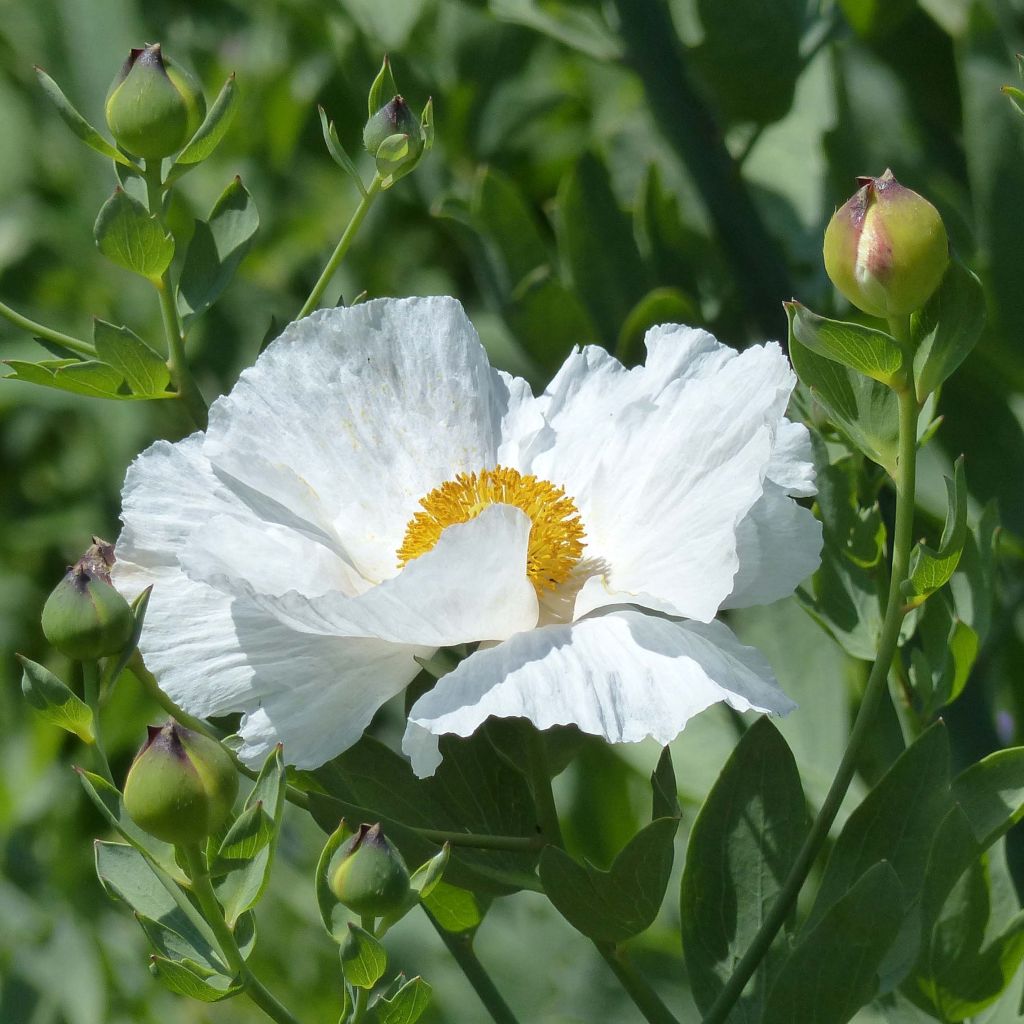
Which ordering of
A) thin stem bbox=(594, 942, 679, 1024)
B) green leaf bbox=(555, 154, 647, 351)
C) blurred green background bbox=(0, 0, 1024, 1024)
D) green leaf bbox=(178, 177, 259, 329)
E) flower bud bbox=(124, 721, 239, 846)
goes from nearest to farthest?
flower bud bbox=(124, 721, 239, 846)
thin stem bbox=(594, 942, 679, 1024)
green leaf bbox=(178, 177, 259, 329)
blurred green background bbox=(0, 0, 1024, 1024)
green leaf bbox=(555, 154, 647, 351)

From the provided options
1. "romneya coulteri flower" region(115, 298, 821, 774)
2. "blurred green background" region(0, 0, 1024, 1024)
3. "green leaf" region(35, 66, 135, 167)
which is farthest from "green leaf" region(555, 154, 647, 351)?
"green leaf" region(35, 66, 135, 167)


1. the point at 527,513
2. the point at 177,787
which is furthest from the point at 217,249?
the point at 177,787

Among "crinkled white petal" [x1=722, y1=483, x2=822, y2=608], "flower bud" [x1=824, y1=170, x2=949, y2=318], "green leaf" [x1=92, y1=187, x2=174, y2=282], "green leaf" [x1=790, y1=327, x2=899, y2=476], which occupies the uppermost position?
"flower bud" [x1=824, y1=170, x2=949, y2=318]

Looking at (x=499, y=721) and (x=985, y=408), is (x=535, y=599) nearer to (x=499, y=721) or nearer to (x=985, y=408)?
(x=499, y=721)

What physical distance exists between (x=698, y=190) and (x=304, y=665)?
26.9 inches

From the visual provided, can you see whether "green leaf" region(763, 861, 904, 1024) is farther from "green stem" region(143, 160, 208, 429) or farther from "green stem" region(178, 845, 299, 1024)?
"green stem" region(143, 160, 208, 429)

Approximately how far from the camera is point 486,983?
774mm

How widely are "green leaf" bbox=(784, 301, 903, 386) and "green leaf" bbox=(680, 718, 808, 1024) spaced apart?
19 centimetres

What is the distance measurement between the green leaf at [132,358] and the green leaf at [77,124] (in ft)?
0.29

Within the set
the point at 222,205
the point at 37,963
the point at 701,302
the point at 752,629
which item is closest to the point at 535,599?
the point at 222,205

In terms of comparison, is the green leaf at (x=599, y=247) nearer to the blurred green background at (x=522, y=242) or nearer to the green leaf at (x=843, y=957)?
the blurred green background at (x=522, y=242)

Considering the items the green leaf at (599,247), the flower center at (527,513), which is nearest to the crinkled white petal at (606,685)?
the flower center at (527,513)

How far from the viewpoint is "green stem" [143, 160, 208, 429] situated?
2.52 ft

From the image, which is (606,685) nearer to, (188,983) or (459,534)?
(459,534)
